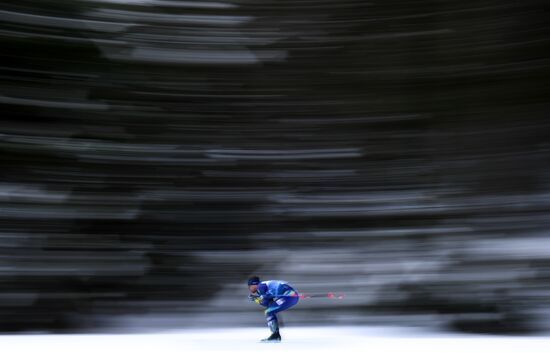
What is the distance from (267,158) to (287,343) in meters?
3.40

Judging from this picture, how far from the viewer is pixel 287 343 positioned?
6.30m

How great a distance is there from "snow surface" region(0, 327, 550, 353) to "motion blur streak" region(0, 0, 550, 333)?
91cm

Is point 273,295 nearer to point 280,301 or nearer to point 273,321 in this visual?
point 280,301

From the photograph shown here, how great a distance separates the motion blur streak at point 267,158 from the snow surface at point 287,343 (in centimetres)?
91

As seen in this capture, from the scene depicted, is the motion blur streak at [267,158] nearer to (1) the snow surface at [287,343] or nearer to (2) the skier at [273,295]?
(1) the snow surface at [287,343]

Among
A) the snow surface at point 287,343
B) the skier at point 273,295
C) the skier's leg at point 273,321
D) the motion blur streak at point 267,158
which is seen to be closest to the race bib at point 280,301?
the skier at point 273,295

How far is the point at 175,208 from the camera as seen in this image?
8922 millimetres

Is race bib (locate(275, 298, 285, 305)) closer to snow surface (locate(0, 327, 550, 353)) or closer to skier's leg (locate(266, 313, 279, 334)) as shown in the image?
skier's leg (locate(266, 313, 279, 334))

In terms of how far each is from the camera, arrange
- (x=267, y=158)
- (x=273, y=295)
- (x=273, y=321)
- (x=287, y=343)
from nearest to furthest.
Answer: (x=273, y=295), (x=273, y=321), (x=287, y=343), (x=267, y=158)

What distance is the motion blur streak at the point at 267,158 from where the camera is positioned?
27.5 feet

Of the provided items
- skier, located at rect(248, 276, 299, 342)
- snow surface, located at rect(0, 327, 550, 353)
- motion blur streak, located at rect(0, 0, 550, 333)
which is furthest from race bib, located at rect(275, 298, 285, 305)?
motion blur streak, located at rect(0, 0, 550, 333)

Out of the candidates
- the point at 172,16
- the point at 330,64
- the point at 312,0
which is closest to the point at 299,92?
the point at 330,64

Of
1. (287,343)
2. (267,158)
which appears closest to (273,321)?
(287,343)

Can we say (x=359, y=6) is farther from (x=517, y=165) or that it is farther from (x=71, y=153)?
(x=71, y=153)
